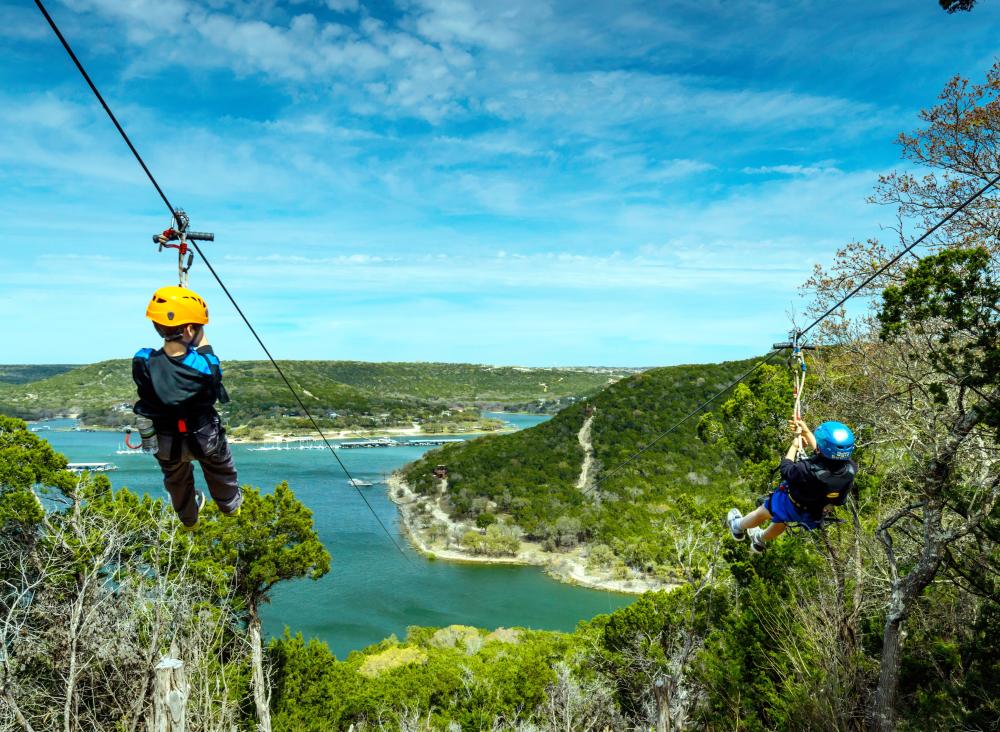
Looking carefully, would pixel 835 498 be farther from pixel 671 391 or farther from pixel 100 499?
pixel 671 391

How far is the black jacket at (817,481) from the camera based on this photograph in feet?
14.1

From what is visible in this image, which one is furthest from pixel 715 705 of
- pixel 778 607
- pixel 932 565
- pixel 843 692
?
pixel 932 565

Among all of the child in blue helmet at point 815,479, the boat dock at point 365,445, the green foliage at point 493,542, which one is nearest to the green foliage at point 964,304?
the child in blue helmet at point 815,479

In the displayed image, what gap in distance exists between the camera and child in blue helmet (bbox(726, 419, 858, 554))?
165 inches

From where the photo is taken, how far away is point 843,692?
8609 millimetres

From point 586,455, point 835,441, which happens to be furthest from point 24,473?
point 586,455

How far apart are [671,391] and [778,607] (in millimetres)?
44623

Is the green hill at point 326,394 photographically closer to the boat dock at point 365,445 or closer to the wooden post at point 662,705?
the boat dock at point 365,445

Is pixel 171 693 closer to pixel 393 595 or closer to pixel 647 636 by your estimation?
pixel 647 636

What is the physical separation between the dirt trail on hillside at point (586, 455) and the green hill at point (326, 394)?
130 ft

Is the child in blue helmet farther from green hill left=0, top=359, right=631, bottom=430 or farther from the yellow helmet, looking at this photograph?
green hill left=0, top=359, right=631, bottom=430

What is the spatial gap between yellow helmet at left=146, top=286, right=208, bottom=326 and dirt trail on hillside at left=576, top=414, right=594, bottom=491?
46.0m

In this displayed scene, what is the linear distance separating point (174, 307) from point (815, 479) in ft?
14.1

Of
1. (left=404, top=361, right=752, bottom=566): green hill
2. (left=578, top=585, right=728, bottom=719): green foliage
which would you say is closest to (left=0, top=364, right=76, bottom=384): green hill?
(left=404, top=361, right=752, bottom=566): green hill
